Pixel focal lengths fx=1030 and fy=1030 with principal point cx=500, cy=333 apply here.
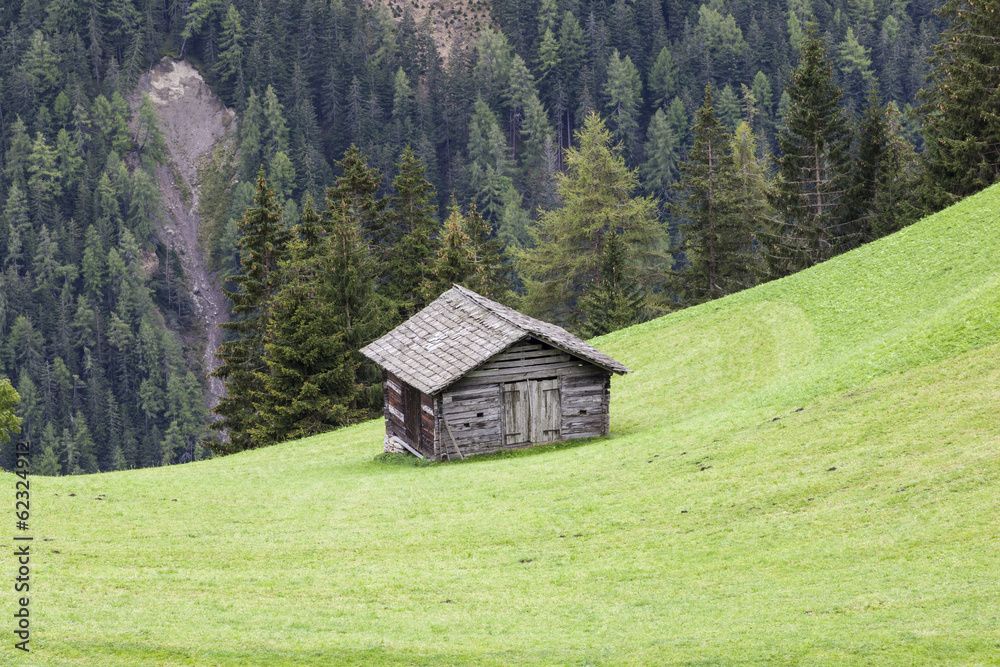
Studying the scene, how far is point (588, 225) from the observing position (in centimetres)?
7506

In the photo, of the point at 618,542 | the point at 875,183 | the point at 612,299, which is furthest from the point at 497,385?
the point at 875,183

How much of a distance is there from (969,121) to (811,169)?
10.7m

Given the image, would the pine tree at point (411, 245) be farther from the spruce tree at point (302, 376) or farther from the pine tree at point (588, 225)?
the pine tree at point (588, 225)

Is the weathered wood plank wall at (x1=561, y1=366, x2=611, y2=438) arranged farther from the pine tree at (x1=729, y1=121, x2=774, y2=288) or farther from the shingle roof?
the pine tree at (x1=729, y1=121, x2=774, y2=288)

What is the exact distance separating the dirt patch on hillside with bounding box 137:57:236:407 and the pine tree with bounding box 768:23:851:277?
130741 millimetres

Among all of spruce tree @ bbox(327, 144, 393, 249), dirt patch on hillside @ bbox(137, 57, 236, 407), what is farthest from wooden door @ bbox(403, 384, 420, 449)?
dirt patch on hillside @ bbox(137, 57, 236, 407)

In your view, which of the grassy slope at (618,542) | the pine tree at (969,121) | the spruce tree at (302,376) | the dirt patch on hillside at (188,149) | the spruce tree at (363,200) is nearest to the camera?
the grassy slope at (618,542)

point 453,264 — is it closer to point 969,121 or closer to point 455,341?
point 455,341

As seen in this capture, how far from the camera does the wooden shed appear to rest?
1281 inches

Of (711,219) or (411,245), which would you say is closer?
(411,245)

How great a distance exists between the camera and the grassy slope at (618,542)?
49.4 ft

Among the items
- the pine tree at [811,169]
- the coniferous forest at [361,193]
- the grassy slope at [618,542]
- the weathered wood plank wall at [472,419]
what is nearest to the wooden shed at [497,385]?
the weathered wood plank wall at [472,419]

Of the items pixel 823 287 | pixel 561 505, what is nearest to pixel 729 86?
pixel 823 287

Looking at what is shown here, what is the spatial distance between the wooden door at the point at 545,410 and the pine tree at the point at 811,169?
1317 inches
